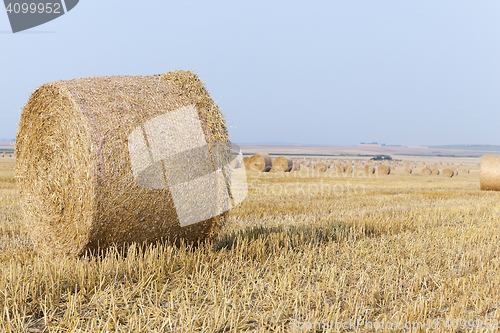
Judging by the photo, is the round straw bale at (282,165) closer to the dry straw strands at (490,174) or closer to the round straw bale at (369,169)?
the round straw bale at (369,169)

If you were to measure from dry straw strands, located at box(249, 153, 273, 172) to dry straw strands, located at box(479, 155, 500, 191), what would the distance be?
12729mm

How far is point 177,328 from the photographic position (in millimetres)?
2916

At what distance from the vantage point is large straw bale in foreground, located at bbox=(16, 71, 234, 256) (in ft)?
14.2

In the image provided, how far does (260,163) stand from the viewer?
25406 millimetres

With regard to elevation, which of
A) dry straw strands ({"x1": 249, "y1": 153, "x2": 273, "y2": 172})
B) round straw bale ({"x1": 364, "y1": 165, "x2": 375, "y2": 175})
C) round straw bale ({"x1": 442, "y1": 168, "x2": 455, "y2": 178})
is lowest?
round straw bale ({"x1": 442, "y1": 168, "x2": 455, "y2": 178})

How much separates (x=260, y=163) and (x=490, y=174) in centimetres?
1319

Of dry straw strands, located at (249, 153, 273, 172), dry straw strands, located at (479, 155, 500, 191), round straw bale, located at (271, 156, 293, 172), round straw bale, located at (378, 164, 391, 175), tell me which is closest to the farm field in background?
dry straw strands, located at (479, 155, 500, 191)

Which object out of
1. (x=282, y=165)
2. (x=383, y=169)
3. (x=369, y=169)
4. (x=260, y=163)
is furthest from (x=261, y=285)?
(x=369, y=169)

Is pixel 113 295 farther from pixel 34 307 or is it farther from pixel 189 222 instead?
pixel 189 222

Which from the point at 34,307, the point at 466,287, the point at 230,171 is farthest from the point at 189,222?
the point at 466,287

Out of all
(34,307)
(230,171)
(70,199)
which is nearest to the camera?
(34,307)

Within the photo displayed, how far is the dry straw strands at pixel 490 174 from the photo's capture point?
609 inches

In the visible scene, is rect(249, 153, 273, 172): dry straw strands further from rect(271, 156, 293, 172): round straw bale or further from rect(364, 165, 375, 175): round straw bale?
rect(364, 165, 375, 175): round straw bale

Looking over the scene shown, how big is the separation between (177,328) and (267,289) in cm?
105
